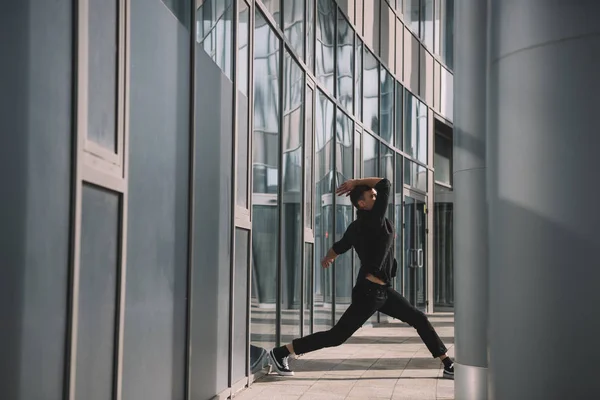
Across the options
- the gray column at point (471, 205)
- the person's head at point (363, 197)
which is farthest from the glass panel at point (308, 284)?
the gray column at point (471, 205)

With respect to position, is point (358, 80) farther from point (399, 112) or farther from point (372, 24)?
point (399, 112)

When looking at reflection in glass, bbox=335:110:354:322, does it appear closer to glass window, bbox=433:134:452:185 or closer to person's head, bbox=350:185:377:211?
person's head, bbox=350:185:377:211

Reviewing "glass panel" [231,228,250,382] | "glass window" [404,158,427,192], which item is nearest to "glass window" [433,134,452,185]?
"glass window" [404,158,427,192]

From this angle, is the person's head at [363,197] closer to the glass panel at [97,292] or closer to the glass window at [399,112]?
the glass panel at [97,292]

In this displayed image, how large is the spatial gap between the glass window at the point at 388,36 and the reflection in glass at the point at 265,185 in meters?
8.22

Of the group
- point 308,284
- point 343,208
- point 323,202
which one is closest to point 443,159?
point 343,208

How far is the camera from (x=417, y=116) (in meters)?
18.9

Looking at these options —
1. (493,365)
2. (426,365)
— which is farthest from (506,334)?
(426,365)

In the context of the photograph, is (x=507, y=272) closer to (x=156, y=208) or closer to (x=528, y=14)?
(x=528, y=14)

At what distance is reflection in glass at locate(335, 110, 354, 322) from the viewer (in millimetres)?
12336

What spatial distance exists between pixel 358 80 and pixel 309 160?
3.92 meters

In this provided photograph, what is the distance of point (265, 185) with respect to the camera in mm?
7883

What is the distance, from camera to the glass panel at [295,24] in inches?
347

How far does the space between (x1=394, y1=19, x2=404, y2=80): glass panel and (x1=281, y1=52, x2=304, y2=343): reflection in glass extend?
26.3 feet
